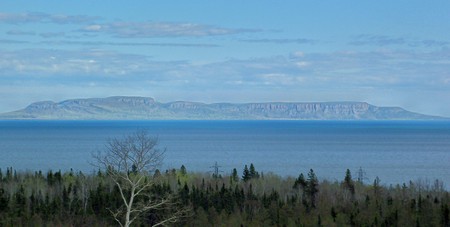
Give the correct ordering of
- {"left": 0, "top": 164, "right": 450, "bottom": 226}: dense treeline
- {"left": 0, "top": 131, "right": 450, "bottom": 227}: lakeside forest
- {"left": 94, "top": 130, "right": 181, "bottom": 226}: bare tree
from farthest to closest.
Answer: {"left": 0, "top": 164, "right": 450, "bottom": 226}: dense treeline < {"left": 0, "top": 131, "right": 450, "bottom": 227}: lakeside forest < {"left": 94, "top": 130, "right": 181, "bottom": 226}: bare tree

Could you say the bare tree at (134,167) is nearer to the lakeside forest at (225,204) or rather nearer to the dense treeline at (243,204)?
the lakeside forest at (225,204)

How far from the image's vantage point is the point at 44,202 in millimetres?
107188

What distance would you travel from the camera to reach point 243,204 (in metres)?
103

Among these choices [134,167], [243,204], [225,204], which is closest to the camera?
[134,167]

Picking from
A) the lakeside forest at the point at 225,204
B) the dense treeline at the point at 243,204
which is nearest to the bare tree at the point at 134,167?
the lakeside forest at the point at 225,204

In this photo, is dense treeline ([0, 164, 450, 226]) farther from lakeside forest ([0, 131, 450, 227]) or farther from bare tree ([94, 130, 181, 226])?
bare tree ([94, 130, 181, 226])

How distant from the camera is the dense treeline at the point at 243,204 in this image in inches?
3479

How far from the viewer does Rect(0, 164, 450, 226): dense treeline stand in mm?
88375

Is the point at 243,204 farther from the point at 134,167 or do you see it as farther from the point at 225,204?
the point at 134,167

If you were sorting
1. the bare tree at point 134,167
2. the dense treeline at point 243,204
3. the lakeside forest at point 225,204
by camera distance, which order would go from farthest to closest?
the dense treeline at point 243,204 < the lakeside forest at point 225,204 < the bare tree at point 134,167

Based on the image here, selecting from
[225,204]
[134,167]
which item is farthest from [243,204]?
[134,167]

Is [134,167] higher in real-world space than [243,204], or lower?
higher

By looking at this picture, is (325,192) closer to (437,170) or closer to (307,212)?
(307,212)

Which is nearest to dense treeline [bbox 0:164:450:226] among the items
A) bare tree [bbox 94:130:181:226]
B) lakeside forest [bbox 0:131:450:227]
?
lakeside forest [bbox 0:131:450:227]
